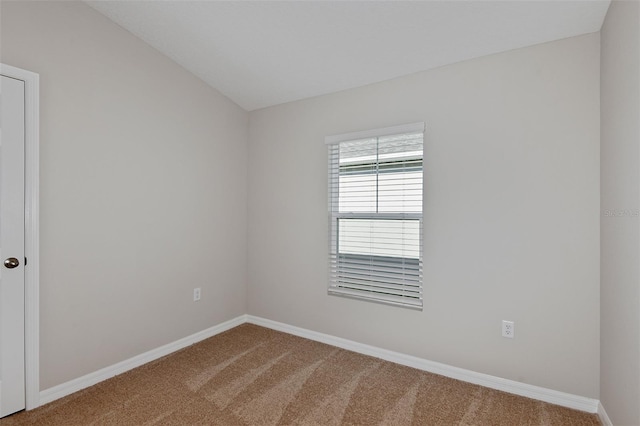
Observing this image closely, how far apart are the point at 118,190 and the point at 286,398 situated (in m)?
1.99

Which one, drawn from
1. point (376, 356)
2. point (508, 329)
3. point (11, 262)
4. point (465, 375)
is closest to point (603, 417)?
point (508, 329)

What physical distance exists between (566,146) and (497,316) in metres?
1.23

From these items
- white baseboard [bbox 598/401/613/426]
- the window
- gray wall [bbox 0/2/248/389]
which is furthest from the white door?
white baseboard [bbox 598/401/613/426]

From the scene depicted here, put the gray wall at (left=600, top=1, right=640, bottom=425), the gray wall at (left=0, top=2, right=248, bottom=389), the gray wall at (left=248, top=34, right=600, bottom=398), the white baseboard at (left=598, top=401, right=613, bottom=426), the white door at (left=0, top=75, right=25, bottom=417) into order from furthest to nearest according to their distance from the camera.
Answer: the gray wall at (left=0, top=2, right=248, bottom=389) < the gray wall at (left=248, top=34, right=600, bottom=398) < the white door at (left=0, top=75, right=25, bottom=417) < the white baseboard at (left=598, top=401, right=613, bottom=426) < the gray wall at (left=600, top=1, right=640, bottom=425)

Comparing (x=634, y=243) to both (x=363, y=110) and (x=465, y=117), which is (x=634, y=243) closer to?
(x=465, y=117)

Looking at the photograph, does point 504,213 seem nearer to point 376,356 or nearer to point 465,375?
point 465,375

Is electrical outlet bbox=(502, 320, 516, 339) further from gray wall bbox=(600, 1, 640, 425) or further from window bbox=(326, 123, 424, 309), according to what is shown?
window bbox=(326, 123, 424, 309)

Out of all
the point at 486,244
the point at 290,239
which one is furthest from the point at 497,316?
the point at 290,239

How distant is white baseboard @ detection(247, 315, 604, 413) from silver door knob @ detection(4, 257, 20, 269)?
7.37 ft

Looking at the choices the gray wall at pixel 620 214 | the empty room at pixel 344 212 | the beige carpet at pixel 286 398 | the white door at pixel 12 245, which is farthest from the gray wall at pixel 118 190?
the gray wall at pixel 620 214

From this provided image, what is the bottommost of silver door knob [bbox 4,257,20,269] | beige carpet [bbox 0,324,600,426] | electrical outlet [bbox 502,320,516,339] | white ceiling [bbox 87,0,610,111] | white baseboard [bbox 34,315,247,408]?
beige carpet [bbox 0,324,600,426]

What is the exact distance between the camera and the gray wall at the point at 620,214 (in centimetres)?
158

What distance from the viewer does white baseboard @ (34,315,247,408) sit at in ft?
7.44

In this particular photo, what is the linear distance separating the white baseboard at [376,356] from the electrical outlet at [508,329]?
0.31 meters
